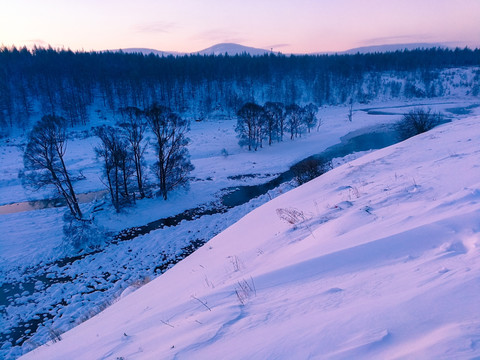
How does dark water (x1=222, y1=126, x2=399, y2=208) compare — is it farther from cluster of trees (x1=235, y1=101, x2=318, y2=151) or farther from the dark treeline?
the dark treeline

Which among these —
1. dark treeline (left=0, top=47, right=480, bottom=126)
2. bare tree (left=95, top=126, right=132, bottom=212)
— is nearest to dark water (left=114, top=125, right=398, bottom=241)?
bare tree (left=95, top=126, right=132, bottom=212)

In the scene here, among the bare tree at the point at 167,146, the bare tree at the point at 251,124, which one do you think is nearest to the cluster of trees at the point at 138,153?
the bare tree at the point at 167,146

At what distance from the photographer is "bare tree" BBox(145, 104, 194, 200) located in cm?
2306

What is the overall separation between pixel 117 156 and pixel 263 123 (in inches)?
1083

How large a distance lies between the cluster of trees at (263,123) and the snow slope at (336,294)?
3722 centimetres

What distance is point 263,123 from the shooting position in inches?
1726

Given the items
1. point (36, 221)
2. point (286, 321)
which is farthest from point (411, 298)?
point (36, 221)

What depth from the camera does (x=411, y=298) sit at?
2467 mm

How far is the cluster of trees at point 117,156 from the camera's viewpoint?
18.4 m

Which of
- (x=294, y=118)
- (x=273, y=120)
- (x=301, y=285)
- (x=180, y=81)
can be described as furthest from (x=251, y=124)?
(x=180, y=81)

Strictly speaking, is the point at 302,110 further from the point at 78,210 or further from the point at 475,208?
the point at 475,208

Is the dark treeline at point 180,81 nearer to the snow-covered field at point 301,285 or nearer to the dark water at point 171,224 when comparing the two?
the dark water at point 171,224

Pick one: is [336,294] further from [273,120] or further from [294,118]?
[294,118]

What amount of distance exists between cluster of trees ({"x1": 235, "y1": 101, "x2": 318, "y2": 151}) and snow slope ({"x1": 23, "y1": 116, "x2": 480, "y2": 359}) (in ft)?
122
